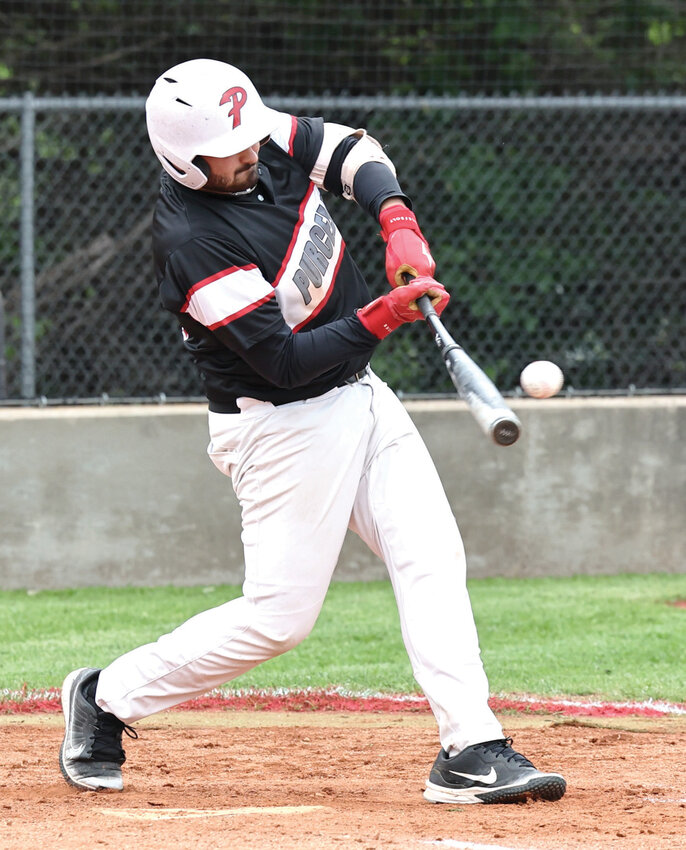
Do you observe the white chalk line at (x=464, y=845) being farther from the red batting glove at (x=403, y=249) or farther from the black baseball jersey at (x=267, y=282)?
the red batting glove at (x=403, y=249)

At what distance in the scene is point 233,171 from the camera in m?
3.45

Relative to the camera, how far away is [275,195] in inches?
144

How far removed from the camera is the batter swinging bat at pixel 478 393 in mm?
3139

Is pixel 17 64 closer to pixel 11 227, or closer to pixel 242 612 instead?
pixel 11 227

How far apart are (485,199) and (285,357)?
4561 mm

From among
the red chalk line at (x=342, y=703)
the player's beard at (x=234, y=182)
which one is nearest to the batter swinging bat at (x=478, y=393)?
the player's beard at (x=234, y=182)

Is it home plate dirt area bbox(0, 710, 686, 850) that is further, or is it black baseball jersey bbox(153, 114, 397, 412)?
black baseball jersey bbox(153, 114, 397, 412)

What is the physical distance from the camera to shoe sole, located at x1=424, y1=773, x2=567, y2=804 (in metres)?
3.42

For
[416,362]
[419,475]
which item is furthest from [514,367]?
[419,475]

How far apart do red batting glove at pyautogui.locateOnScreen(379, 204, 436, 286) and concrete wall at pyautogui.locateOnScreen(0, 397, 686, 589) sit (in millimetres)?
3753

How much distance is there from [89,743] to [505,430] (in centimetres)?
157

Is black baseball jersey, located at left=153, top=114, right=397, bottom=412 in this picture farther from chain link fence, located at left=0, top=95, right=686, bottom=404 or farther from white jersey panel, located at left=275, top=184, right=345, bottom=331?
chain link fence, located at left=0, top=95, right=686, bottom=404

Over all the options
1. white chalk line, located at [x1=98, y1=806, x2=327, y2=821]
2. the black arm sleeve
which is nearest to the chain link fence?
the black arm sleeve

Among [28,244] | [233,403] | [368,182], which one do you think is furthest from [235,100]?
[28,244]
